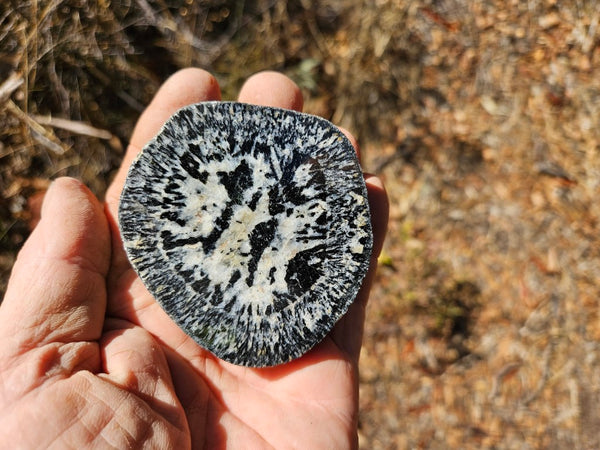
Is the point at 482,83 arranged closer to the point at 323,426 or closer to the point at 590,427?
the point at 590,427

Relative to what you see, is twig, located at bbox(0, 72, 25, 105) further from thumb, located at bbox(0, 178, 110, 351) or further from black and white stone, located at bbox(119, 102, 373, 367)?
black and white stone, located at bbox(119, 102, 373, 367)

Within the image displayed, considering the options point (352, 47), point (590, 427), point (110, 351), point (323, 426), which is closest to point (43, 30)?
point (110, 351)

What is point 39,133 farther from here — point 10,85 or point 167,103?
point 167,103

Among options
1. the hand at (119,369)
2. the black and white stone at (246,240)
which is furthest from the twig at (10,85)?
the black and white stone at (246,240)

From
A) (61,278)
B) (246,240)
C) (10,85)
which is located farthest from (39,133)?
(246,240)

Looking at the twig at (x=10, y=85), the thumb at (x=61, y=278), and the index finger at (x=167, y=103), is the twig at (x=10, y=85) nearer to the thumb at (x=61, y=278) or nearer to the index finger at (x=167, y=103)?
the index finger at (x=167, y=103)

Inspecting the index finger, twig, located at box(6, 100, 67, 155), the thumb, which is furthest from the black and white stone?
twig, located at box(6, 100, 67, 155)
